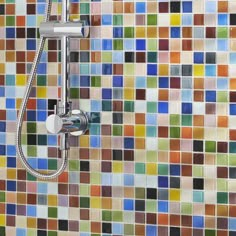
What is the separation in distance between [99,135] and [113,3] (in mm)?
370

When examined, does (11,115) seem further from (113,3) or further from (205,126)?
(205,126)

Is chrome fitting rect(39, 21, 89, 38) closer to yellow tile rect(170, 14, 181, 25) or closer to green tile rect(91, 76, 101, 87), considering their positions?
green tile rect(91, 76, 101, 87)

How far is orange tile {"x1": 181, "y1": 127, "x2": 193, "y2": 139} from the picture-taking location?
154 centimetres

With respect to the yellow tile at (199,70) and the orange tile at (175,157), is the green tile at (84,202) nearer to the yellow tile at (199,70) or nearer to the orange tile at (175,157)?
the orange tile at (175,157)

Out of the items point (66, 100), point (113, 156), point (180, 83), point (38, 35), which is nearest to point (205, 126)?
point (180, 83)

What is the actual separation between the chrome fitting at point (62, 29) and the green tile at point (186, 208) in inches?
21.2

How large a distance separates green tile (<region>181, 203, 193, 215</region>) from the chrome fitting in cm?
54

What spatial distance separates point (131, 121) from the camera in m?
1.58

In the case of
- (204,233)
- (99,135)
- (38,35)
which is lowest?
(204,233)

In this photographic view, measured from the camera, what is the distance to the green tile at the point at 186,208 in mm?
1554

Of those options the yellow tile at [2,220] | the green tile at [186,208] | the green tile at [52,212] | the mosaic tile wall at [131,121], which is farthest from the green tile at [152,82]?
the yellow tile at [2,220]

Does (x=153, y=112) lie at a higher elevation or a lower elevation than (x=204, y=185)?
higher

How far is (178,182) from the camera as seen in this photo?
5.11 ft

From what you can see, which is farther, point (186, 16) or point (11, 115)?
point (11, 115)
